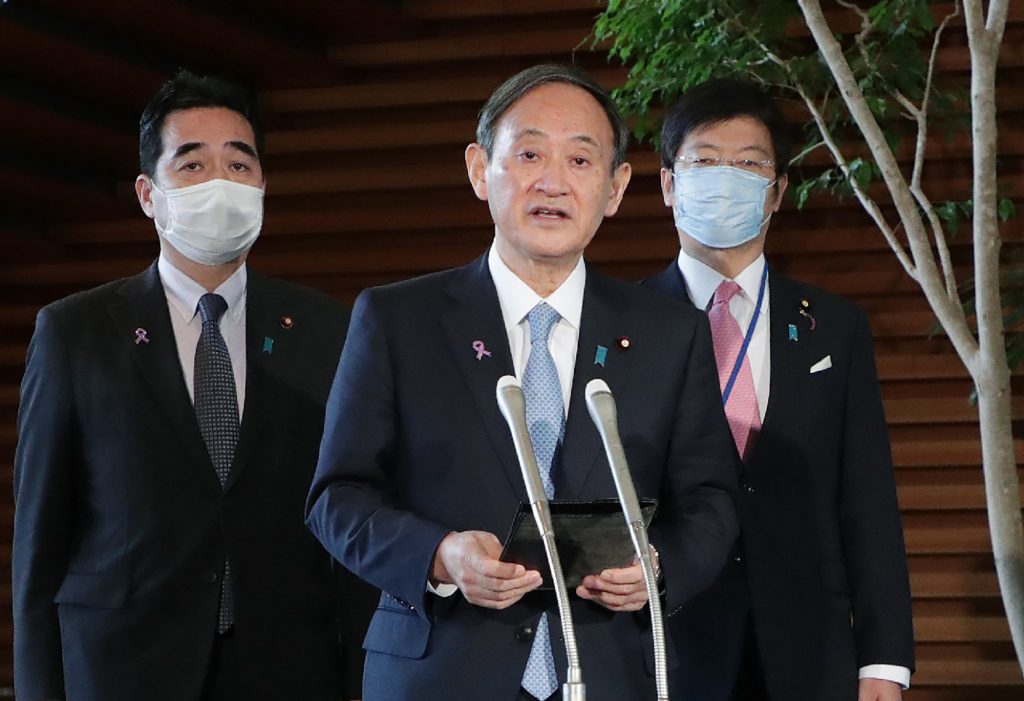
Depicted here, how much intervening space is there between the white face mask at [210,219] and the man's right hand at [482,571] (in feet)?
3.87

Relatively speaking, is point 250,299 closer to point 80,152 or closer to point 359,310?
point 359,310

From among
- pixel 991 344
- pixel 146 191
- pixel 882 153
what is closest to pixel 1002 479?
pixel 991 344

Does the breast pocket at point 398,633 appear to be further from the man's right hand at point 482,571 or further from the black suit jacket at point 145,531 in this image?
the black suit jacket at point 145,531

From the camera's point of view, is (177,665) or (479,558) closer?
(479,558)

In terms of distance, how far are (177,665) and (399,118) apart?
12.2 feet

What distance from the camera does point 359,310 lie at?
2.36m

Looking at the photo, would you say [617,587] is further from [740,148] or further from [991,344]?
[991,344]

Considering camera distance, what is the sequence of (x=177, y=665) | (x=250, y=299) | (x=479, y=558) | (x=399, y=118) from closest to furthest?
(x=479, y=558)
(x=177, y=665)
(x=250, y=299)
(x=399, y=118)

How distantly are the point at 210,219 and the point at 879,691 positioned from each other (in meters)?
1.55

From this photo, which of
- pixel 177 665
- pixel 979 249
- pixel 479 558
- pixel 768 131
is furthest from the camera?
pixel 979 249

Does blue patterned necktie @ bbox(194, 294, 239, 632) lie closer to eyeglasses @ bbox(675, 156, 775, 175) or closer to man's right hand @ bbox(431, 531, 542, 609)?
man's right hand @ bbox(431, 531, 542, 609)

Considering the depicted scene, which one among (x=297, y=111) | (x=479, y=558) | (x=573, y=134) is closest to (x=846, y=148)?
(x=297, y=111)

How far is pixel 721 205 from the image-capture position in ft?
10.5

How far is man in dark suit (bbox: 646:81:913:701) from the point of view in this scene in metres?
2.81
